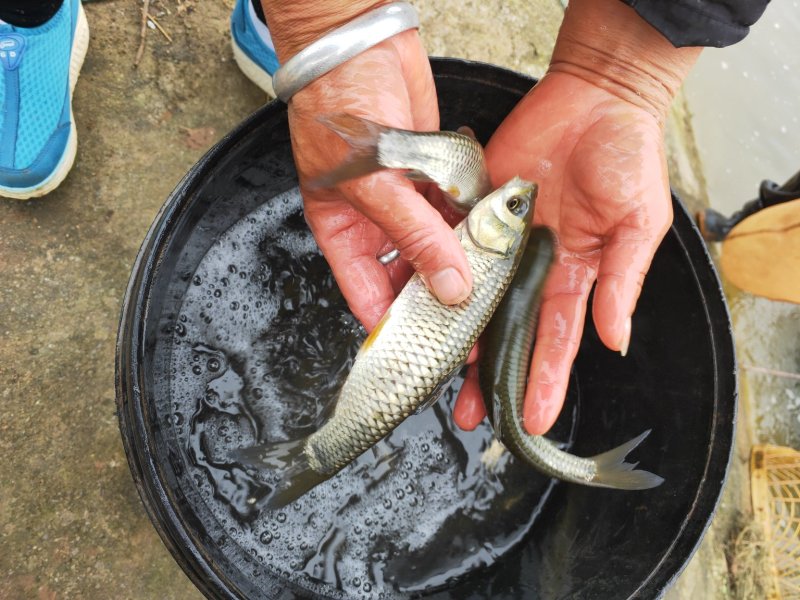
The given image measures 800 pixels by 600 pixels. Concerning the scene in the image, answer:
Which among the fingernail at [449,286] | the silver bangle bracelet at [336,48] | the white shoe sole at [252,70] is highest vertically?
the silver bangle bracelet at [336,48]

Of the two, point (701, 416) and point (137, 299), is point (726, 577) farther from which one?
point (137, 299)

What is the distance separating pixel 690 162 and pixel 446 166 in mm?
2152

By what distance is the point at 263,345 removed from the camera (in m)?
1.86

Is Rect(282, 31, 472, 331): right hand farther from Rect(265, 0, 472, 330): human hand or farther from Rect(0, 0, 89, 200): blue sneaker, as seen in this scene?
Rect(0, 0, 89, 200): blue sneaker

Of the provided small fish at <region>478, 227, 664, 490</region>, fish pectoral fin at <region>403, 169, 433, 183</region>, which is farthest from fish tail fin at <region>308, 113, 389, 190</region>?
small fish at <region>478, 227, 664, 490</region>

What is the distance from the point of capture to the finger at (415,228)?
1301 mm

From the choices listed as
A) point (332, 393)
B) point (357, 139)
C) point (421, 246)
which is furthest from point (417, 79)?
point (332, 393)

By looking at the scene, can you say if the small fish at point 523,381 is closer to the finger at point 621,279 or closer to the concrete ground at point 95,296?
the finger at point 621,279

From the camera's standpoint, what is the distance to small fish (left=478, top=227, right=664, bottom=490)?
5.30ft

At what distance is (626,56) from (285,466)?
1487 mm

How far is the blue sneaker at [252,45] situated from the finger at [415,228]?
85cm

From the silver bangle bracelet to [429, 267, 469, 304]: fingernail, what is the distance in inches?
21.7

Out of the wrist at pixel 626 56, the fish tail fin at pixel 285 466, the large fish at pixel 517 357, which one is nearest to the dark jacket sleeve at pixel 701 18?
the wrist at pixel 626 56

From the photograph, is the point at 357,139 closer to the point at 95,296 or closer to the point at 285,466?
the point at 285,466
